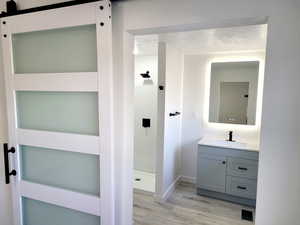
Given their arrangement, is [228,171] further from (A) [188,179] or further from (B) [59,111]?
(B) [59,111]

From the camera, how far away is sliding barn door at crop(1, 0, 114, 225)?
1.38m

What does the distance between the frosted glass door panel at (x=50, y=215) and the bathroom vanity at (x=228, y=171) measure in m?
1.97

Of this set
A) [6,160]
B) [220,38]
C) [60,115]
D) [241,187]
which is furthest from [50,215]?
[220,38]

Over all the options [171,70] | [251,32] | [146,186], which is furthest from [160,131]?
[251,32]

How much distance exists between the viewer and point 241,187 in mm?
2809

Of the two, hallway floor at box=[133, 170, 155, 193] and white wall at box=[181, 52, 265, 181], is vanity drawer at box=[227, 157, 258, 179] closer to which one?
white wall at box=[181, 52, 265, 181]

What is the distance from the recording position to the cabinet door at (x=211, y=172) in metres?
2.91

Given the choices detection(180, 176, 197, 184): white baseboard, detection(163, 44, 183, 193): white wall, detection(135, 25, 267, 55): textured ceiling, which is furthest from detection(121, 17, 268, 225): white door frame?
detection(180, 176, 197, 184): white baseboard

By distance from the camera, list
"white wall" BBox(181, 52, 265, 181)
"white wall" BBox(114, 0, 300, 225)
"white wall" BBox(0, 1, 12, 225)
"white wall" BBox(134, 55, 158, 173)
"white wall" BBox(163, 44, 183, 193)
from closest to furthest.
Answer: "white wall" BBox(114, 0, 300, 225) → "white wall" BBox(0, 1, 12, 225) → "white wall" BBox(163, 44, 183, 193) → "white wall" BBox(181, 52, 265, 181) → "white wall" BBox(134, 55, 158, 173)

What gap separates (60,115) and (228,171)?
2423 mm

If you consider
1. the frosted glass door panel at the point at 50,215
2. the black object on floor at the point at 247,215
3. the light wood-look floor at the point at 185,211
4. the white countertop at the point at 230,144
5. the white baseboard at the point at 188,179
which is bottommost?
the black object on floor at the point at 247,215

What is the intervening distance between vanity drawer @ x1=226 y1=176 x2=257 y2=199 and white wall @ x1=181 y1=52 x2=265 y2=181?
2.16 ft

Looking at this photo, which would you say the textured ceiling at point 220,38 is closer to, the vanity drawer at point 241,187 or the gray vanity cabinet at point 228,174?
the gray vanity cabinet at point 228,174

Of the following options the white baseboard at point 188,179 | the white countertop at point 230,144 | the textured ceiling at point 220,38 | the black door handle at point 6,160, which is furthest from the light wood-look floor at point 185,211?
the textured ceiling at point 220,38
